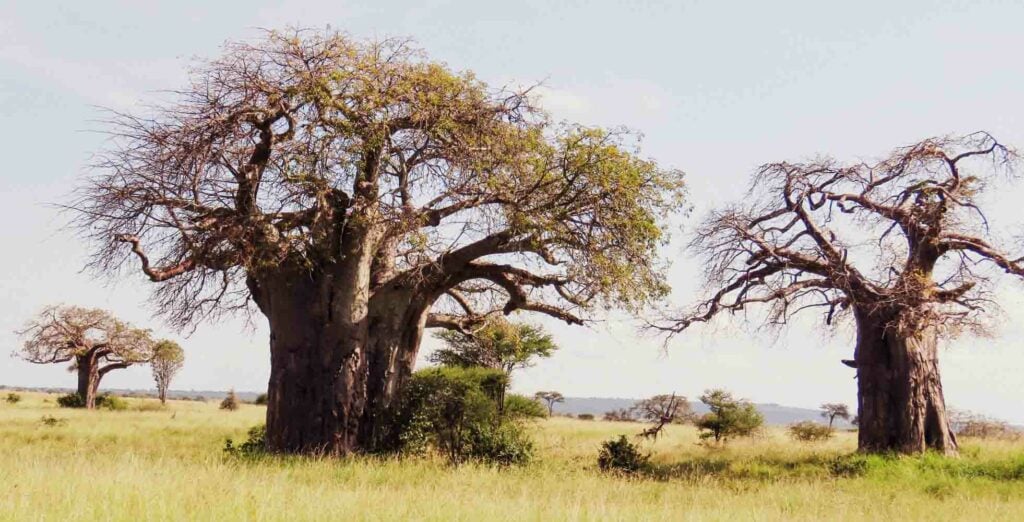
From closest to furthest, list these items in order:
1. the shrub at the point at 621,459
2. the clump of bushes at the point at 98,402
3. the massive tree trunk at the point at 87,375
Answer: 1. the shrub at the point at 621,459
2. the clump of bushes at the point at 98,402
3. the massive tree trunk at the point at 87,375

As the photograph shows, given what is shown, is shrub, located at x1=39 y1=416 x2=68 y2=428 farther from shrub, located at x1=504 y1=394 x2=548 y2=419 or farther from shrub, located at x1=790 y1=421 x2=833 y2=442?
shrub, located at x1=790 y1=421 x2=833 y2=442

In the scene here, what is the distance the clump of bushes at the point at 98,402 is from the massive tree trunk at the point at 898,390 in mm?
32563

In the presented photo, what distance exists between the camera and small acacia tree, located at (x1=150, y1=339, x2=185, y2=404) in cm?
4281

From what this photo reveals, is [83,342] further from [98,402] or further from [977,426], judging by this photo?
[977,426]

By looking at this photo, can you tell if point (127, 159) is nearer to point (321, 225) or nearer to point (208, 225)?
point (208, 225)

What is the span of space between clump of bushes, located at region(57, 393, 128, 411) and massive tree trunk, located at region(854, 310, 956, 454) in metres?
32.6

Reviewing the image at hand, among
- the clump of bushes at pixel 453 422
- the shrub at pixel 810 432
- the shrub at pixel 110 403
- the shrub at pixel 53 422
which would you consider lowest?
the shrub at pixel 110 403

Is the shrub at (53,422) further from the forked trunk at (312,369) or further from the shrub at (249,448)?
the forked trunk at (312,369)

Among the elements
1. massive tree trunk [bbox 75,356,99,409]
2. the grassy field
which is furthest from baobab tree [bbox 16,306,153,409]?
the grassy field

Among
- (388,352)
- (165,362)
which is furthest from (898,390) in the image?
(165,362)

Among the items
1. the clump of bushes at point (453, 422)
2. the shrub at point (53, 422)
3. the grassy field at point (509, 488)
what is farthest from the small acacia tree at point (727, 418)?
the shrub at point (53, 422)

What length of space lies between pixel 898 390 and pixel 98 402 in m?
36.3

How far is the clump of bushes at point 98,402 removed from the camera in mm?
37903

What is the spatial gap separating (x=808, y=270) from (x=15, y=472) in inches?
564
